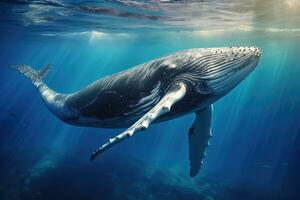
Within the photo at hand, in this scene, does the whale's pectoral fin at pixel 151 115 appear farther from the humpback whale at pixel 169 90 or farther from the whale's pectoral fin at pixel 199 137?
the whale's pectoral fin at pixel 199 137

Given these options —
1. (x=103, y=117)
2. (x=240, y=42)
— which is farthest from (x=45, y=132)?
(x=103, y=117)

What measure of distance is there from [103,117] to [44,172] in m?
15.3

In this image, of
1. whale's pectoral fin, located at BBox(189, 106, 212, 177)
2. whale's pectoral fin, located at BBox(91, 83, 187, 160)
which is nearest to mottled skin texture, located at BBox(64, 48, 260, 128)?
whale's pectoral fin, located at BBox(91, 83, 187, 160)

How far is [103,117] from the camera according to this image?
23.6ft

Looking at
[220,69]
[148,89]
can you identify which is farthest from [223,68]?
[148,89]

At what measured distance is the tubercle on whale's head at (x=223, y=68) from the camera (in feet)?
18.0

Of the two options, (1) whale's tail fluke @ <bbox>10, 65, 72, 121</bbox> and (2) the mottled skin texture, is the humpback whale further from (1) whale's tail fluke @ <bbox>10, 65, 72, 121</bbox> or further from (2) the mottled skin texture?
(1) whale's tail fluke @ <bbox>10, 65, 72, 121</bbox>

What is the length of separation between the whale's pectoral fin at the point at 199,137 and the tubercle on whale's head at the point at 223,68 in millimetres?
1887

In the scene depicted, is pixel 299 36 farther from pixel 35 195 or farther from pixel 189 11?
pixel 35 195

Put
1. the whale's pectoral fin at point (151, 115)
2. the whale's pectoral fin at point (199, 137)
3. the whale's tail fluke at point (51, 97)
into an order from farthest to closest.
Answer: the whale's tail fluke at point (51, 97) → the whale's pectoral fin at point (199, 137) → the whale's pectoral fin at point (151, 115)

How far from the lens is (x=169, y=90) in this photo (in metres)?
5.44

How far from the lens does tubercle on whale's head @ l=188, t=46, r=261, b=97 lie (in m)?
5.50

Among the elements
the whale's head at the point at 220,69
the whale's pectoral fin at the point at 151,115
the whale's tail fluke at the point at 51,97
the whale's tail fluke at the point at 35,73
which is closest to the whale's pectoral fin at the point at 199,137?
the whale's head at the point at 220,69

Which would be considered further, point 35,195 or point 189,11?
point 189,11
